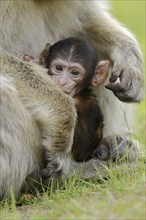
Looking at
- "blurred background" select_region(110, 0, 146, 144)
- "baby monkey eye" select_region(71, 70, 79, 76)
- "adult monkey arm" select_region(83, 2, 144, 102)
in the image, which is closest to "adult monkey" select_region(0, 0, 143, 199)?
"adult monkey arm" select_region(83, 2, 144, 102)

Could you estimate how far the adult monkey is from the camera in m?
6.76

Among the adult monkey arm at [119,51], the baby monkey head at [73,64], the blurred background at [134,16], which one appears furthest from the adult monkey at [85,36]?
the blurred background at [134,16]

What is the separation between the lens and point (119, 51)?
7.32 meters

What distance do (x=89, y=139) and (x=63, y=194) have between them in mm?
1014

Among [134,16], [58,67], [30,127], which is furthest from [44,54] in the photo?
[134,16]

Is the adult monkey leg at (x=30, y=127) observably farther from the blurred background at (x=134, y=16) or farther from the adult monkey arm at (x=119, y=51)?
the blurred background at (x=134, y=16)

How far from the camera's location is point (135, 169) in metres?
6.57

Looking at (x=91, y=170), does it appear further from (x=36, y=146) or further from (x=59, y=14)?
(x=59, y=14)

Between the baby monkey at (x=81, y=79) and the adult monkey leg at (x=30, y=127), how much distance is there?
440mm

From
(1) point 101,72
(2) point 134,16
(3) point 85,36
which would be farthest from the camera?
(2) point 134,16

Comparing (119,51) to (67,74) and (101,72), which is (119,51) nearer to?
(101,72)

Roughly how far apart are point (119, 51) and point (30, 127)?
1436mm

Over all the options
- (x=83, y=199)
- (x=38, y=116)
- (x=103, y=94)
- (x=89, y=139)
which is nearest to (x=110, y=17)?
A: (x=103, y=94)

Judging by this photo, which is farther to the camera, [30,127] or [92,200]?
[30,127]
